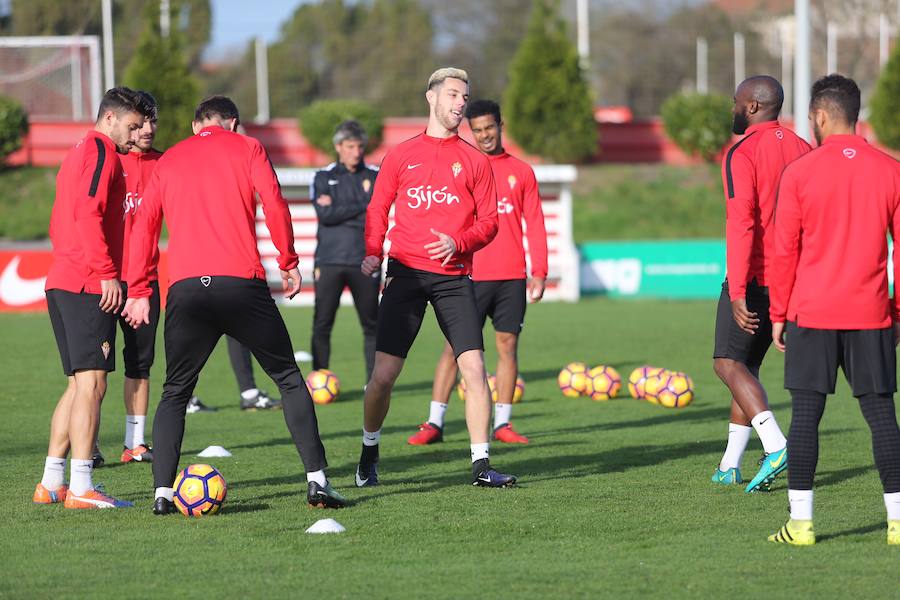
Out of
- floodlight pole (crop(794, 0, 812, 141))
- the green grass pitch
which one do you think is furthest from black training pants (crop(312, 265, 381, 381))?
floodlight pole (crop(794, 0, 812, 141))

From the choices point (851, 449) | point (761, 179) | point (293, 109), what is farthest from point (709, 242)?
point (293, 109)

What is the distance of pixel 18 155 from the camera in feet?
109

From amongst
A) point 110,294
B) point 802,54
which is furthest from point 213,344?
point 802,54

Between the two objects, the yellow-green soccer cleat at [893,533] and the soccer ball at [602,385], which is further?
the soccer ball at [602,385]

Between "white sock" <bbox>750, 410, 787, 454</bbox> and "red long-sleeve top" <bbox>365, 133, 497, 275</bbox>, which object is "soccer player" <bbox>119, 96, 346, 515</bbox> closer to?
"red long-sleeve top" <bbox>365, 133, 497, 275</bbox>

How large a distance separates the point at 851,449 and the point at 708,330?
31.2 ft

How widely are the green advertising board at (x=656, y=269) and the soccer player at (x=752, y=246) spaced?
17.3 metres

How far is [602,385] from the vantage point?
39.8 ft

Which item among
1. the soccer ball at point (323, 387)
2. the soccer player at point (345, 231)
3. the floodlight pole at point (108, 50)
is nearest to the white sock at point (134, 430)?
the soccer ball at point (323, 387)

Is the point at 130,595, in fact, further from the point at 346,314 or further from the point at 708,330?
the point at 346,314

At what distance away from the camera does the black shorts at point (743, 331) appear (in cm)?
736

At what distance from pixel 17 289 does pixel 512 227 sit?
47.1 feet

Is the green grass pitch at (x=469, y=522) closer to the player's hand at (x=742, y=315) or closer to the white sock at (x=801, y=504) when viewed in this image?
the white sock at (x=801, y=504)

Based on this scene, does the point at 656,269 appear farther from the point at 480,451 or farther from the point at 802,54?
the point at 480,451
